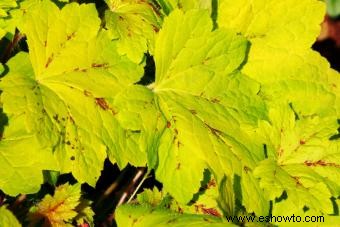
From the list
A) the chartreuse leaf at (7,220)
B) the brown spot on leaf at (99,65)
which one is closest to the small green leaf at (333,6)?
the brown spot on leaf at (99,65)

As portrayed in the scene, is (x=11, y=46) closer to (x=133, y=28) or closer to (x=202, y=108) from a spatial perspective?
(x=133, y=28)

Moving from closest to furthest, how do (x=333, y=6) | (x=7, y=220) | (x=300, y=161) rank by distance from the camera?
(x=7, y=220), (x=300, y=161), (x=333, y=6)

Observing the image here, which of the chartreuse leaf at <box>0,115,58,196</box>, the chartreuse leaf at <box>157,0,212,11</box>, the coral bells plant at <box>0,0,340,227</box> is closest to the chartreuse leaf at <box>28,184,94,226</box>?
the coral bells plant at <box>0,0,340,227</box>

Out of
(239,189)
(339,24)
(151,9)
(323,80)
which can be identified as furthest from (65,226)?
(339,24)

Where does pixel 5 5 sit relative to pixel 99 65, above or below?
above

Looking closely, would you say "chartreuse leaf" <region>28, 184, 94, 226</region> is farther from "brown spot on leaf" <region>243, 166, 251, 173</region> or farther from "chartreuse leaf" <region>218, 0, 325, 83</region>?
"chartreuse leaf" <region>218, 0, 325, 83</region>

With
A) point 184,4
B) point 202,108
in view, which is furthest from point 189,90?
point 184,4

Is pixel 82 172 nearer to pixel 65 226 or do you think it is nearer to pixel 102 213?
pixel 65 226
